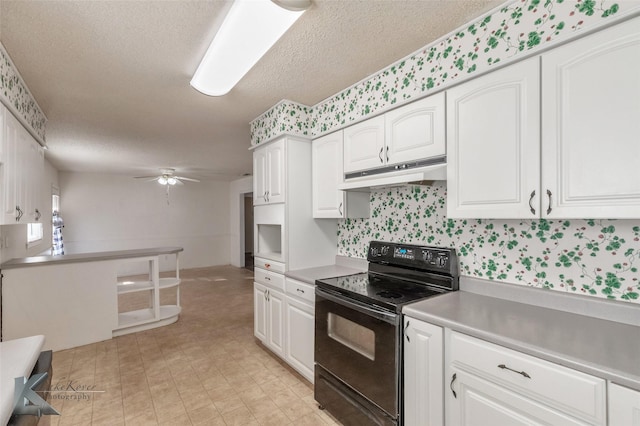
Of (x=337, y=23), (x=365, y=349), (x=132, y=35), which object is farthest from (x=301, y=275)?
(x=132, y=35)

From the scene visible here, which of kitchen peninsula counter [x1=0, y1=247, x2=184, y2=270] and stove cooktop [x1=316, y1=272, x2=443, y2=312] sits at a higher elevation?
kitchen peninsula counter [x1=0, y1=247, x2=184, y2=270]

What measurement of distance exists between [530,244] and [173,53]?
2.37 m

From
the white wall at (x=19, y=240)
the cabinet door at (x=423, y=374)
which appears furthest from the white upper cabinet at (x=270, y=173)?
the white wall at (x=19, y=240)

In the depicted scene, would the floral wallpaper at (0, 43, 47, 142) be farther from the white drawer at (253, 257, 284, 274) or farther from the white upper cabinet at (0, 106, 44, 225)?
the white drawer at (253, 257, 284, 274)

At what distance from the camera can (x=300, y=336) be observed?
93.5 inches

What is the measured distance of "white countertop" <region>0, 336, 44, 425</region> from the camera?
0.73 metres

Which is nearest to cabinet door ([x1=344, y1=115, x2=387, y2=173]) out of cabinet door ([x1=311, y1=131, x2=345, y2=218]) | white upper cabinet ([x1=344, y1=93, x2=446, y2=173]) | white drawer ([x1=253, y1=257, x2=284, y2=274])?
white upper cabinet ([x1=344, y1=93, x2=446, y2=173])

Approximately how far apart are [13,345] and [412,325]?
1643mm

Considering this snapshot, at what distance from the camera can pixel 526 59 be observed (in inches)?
53.7

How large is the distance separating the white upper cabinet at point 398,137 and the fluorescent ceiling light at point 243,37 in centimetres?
88

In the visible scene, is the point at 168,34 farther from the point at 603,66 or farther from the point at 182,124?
the point at 603,66

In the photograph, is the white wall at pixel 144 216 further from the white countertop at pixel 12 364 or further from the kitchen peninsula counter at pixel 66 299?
the white countertop at pixel 12 364

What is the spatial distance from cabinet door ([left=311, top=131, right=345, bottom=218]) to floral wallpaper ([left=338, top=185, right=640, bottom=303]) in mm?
407

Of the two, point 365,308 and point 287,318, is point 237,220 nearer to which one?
point 287,318
